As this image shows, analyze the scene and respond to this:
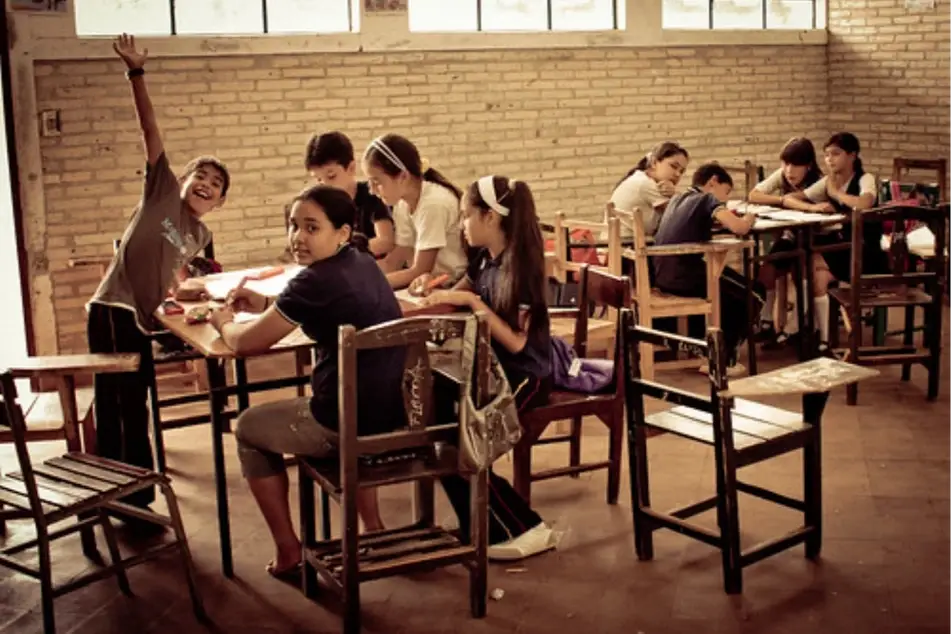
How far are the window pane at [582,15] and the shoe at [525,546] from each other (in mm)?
5905

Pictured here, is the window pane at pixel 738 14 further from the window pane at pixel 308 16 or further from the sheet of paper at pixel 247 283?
the sheet of paper at pixel 247 283

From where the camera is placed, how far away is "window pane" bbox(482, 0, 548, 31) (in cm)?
977

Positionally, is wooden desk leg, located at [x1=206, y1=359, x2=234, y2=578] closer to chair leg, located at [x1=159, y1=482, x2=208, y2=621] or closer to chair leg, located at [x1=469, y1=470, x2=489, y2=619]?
chair leg, located at [x1=159, y1=482, x2=208, y2=621]

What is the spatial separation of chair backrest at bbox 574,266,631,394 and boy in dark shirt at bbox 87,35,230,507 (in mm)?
1510

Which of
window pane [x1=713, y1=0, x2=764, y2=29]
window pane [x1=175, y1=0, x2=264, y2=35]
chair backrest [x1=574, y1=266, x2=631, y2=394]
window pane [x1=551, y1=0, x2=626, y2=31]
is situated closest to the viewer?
chair backrest [x1=574, y1=266, x2=631, y2=394]

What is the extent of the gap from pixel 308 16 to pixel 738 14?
13.0 feet

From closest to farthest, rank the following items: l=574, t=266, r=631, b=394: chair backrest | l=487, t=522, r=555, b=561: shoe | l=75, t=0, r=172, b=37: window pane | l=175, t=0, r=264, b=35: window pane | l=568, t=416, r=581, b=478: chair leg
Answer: l=487, t=522, r=555, b=561: shoe
l=574, t=266, r=631, b=394: chair backrest
l=568, t=416, r=581, b=478: chair leg
l=75, t=0, r=172, b=37: window pane
l=175, t=0, r=264, b=35: window pane

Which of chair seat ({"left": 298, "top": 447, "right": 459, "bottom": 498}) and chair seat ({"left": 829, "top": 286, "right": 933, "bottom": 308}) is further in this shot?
chair seat ({"left": 829, "top": 286, "right": 933, "bottom": 308})

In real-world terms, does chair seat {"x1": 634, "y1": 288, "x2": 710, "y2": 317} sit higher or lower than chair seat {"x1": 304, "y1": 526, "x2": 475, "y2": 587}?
higher

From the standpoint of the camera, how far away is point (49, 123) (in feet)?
25.9

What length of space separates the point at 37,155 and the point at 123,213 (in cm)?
61

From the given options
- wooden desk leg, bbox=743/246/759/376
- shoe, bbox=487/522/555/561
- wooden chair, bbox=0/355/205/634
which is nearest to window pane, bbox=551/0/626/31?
wooden desk leg, bbox=743/246/759/376

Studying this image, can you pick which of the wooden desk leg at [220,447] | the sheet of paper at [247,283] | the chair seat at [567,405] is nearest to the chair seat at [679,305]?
the chair seat at [567,405]

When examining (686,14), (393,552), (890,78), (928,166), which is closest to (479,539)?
(393,552)
